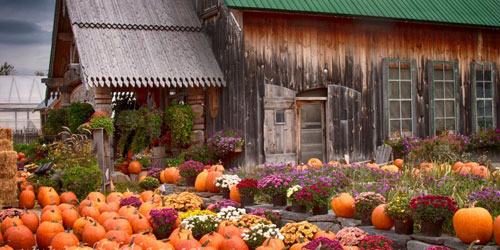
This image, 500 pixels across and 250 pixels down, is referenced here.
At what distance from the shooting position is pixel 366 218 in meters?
7.92

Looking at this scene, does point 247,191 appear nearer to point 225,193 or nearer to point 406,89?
point 225,193

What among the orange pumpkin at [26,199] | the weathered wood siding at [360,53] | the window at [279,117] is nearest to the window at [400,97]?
the weathered wood siding at [360,53]

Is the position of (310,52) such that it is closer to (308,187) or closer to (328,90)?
(328,90)

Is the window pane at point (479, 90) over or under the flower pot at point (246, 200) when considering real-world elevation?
over

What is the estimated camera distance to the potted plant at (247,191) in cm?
982

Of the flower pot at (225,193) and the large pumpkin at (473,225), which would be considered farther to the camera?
the flower pot at (225,193)

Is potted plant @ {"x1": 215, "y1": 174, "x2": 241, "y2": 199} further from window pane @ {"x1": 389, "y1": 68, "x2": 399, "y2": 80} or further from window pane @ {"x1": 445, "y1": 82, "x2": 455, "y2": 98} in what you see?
window pane @ {"x1": 445, "y1": 82, "x2": 455, "y2": 98}

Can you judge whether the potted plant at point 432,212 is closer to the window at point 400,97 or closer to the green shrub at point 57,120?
the window at point 400,97

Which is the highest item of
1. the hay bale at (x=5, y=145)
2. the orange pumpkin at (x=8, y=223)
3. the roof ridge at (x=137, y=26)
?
the roof ridge at (x=137, y=26)

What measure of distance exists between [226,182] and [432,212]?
455 cm

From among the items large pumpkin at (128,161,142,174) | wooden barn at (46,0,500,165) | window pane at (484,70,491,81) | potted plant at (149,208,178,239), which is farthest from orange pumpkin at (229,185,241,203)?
window pane at (484,70,491,81)

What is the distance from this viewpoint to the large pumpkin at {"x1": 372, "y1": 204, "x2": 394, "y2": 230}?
24.6 feet

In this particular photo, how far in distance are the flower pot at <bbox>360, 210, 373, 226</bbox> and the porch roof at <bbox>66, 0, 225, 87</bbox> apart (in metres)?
8.48

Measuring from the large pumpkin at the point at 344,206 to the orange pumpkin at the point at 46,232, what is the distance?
3908 mm
